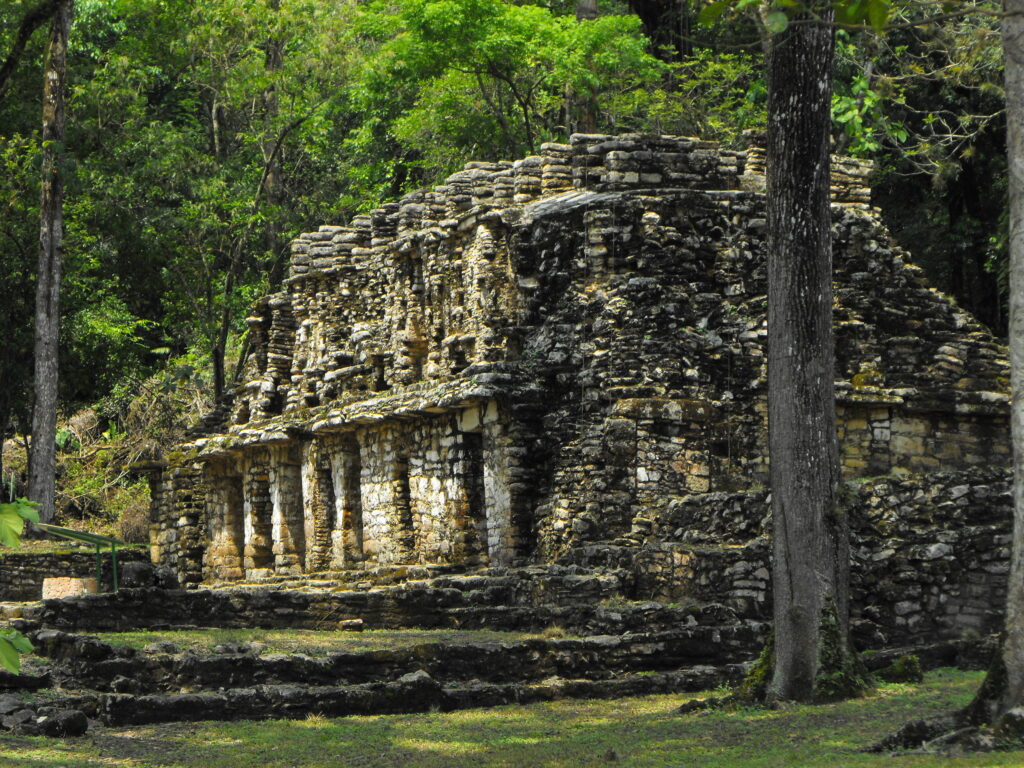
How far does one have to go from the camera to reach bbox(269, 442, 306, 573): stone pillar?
93.2ft

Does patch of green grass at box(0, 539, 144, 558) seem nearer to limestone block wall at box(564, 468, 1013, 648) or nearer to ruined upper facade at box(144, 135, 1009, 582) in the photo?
ruined upper facade at box(144, 135, 1009, 582)

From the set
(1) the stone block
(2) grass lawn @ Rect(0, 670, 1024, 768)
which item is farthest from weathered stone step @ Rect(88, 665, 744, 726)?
(1) the stone block

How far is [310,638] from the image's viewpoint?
1680 cm

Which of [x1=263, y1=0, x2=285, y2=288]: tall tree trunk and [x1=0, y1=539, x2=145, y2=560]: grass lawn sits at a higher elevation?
[x1=263, y1=0, x2=285, y2=288]: tall tree trunk

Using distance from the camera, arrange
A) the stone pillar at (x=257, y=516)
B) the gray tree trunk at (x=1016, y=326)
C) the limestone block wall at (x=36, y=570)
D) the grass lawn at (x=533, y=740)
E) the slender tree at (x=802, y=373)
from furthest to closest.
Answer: the stone pillar at (x=257, y=516)
the limestone block wall at (x=36, y=570)
the slender tree at (x=802, y=373)
the grass lawn at (x=533, y=740)
the gray tree trunk at (x=1016, y=326)

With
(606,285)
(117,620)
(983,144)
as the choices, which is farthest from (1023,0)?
(983,144)

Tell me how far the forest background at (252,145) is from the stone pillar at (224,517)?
549 centimetres

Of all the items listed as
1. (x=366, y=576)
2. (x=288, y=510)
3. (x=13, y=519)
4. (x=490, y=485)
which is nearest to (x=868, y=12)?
(x=13, y=519)

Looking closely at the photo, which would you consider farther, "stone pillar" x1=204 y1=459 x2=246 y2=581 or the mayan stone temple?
"stone pillar" x1=204 y1=459 x2=246 y2=581

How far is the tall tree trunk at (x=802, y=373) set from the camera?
39.9 ft

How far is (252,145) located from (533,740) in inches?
1260

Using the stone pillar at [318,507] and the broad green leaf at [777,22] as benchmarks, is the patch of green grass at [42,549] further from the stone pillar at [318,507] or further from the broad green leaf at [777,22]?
the broad green leaf at [777,22]

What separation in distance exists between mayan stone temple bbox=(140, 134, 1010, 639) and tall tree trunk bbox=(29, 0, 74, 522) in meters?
9.33

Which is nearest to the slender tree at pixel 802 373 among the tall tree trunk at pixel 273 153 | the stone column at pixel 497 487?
the stone column at pixel 497 487
